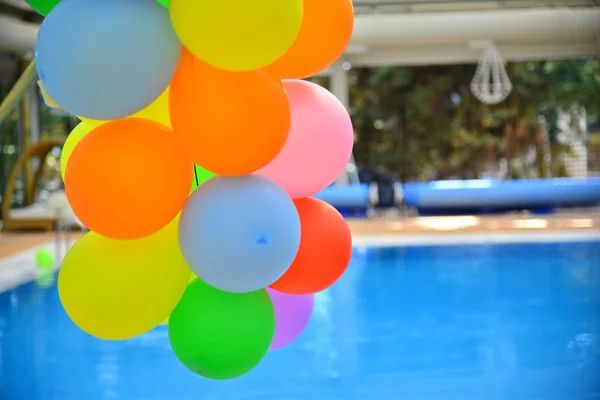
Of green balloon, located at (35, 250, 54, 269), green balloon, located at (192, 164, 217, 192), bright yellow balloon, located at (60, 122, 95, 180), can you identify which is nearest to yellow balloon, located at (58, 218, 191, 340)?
green balloon, located at (192, 164, 217, 192)

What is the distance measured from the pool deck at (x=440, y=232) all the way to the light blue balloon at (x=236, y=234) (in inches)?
235

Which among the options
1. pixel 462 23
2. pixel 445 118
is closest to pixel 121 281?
pixel 462 23

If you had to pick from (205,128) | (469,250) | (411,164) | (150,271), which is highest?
(205,128)

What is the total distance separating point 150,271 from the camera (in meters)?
1.51

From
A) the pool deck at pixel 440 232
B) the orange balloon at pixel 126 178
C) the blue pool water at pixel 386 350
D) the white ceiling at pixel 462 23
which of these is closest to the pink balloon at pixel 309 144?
the orange balloon at pixel 126 178

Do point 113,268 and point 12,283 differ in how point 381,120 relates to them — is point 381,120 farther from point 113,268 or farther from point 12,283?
point 113,268

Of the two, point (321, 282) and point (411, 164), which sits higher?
point (321, 282)

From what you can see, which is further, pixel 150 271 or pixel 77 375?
pixel 77 375

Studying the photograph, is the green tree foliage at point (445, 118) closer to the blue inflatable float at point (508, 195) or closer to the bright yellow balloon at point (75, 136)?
the blue inflatable float at point (508, 195)

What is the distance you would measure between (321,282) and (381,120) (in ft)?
50.6

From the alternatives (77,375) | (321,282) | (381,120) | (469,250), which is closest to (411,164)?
(381,120)

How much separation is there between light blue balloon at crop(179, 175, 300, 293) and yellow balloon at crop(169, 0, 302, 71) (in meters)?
0.24

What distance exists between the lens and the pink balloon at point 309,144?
1617 millimetres

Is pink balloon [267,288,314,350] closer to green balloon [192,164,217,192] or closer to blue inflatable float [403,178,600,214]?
green balloon [192,164,217,192]
